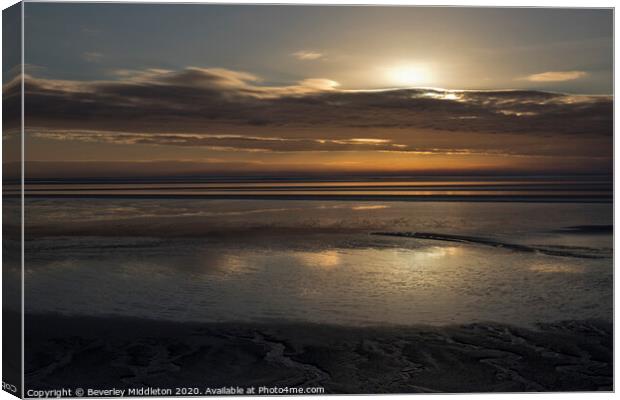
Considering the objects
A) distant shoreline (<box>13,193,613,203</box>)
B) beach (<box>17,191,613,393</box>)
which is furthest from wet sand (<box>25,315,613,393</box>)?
distant shoreline (<box>13,193,613,203</box>)

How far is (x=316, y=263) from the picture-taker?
623cm

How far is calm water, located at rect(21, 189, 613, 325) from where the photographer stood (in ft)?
20.0

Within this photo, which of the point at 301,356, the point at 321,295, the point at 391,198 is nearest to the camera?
the point at 301,356

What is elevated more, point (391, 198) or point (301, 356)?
point (391, 198)

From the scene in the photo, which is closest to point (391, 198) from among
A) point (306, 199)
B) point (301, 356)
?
point (306, 199)

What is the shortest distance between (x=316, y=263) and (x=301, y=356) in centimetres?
64

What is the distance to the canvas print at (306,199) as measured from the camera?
6.01 meters

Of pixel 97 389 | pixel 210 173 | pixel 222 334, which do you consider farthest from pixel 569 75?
pixel 97 389

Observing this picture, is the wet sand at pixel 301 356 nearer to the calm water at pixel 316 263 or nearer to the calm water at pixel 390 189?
the calm water at pixel 316 263

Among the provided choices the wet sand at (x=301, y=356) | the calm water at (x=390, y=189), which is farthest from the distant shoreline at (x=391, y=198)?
the wet sand at (x=301, y=356)

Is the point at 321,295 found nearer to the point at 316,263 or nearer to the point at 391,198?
the point at 316,263

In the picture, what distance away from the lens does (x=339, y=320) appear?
20.0 ft

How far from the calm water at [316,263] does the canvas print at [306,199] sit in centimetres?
1

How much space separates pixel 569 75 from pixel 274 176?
214 centimetres
